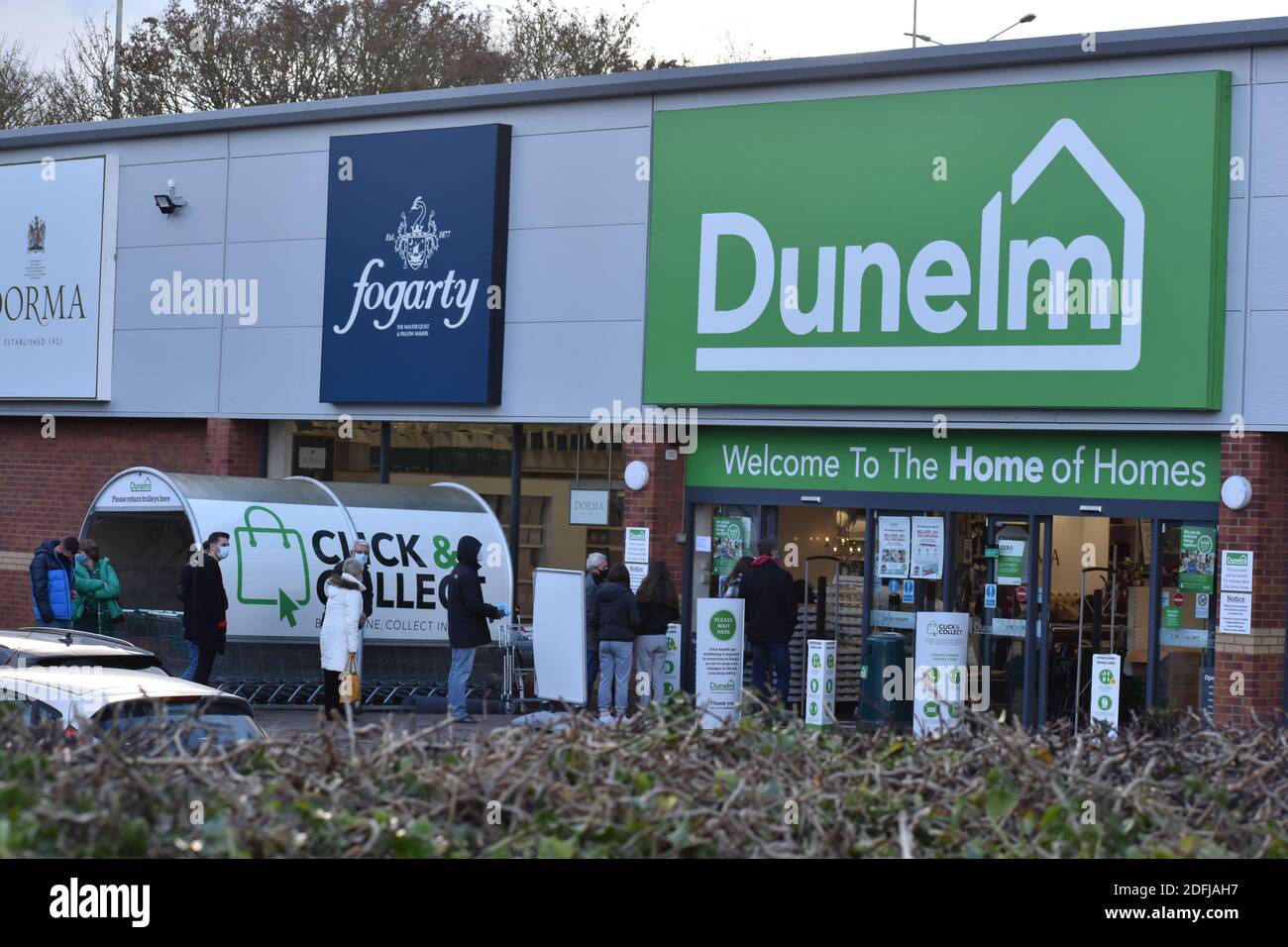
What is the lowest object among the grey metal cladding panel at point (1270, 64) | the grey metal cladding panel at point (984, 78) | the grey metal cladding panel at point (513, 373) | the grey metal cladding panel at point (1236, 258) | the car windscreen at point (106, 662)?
the car windscreen at point (106, 662)

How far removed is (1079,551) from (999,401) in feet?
5.33

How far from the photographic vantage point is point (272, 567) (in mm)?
16875

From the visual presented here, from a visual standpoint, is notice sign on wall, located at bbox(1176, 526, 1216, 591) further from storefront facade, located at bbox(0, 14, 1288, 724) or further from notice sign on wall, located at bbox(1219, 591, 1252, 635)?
notice sign on wall, located at bbox(1219, 591, 1252, 635)

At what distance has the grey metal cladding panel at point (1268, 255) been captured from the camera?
14.4 m

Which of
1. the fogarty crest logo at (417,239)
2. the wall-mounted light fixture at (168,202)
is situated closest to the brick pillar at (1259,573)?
the fogarty crest logo at (417,239)

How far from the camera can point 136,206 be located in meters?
21.7

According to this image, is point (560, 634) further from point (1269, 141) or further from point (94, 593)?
point (1269, 141)

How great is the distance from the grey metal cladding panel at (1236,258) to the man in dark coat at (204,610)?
9.57m

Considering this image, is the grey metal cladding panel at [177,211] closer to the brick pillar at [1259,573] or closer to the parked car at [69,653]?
the parked car at [69,653]

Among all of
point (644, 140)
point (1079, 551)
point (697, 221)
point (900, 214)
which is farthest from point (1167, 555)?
point (644, 140)

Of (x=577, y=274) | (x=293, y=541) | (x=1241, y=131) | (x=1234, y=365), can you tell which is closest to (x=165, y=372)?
(x=293, y=541)

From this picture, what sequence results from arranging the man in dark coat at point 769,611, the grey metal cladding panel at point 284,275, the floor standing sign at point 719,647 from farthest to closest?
the grey metal cladding panel at point 284,275, the man in dark coat at point 769,611, the floor standing sign at point 719,647

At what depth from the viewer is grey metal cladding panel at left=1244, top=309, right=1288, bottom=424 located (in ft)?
47.0

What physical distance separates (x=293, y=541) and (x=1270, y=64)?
1052 cm
